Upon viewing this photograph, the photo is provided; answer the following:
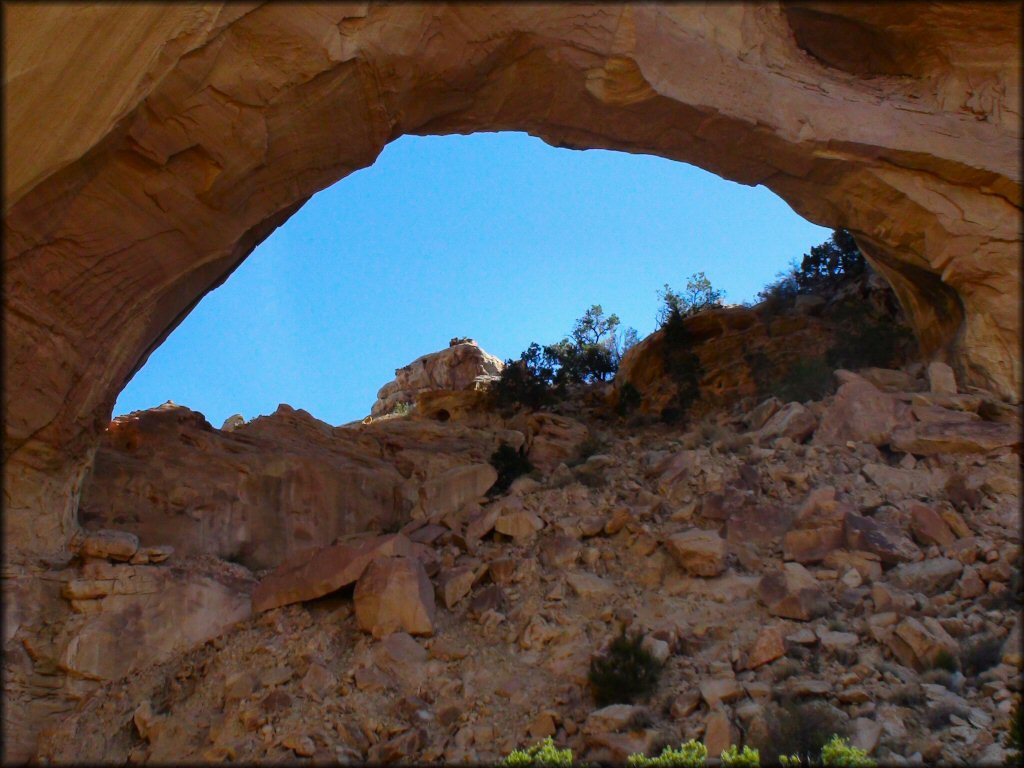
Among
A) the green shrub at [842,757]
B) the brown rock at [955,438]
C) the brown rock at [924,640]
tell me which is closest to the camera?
the green shrub at [842,757]

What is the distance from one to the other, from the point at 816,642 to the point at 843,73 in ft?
30.1

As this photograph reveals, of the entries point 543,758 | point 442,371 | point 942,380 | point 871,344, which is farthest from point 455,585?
point 442,371

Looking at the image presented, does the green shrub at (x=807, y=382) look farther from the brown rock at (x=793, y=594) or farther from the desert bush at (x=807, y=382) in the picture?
the brown rock at (x=793, y=594)

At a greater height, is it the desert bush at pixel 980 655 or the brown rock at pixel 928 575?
the brown rock at pixel 928 575

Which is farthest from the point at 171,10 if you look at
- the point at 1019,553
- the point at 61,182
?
the point at 1019,553

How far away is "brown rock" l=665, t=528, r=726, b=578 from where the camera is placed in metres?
10.1

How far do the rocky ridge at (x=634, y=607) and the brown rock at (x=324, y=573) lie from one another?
0.09 feet

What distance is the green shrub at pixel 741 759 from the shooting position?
6.61 m

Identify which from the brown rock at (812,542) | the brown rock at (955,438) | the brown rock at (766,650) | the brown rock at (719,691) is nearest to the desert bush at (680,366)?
the brown rock at (955,438)

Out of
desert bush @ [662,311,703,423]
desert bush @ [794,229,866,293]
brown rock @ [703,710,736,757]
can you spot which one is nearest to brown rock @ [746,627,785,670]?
brown rock @ [703,710,736,757]

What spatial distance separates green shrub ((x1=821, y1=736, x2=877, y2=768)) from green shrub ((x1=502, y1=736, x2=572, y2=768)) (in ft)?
6.51

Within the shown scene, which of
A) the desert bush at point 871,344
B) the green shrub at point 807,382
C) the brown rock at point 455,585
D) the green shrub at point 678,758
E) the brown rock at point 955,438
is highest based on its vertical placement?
the desert bush at point 871,344

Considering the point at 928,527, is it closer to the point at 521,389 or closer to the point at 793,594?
the point at 793,594

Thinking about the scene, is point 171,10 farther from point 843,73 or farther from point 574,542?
point 843,73
